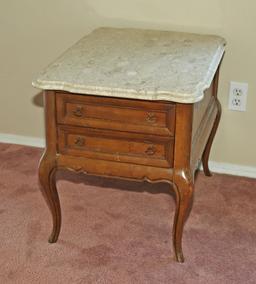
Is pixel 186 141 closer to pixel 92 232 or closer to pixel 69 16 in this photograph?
pixel 92 232

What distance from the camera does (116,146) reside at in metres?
1.77

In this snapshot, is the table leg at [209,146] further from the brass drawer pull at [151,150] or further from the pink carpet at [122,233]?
the brass drawer pull at [151,150]

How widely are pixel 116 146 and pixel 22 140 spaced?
102 centimetres

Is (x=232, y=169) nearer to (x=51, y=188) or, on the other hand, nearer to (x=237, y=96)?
(x=237, y=96)

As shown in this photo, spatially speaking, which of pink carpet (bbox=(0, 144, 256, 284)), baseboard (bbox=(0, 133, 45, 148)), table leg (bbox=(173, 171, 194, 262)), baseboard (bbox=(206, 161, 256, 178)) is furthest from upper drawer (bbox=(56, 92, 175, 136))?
baseboard (bbox=(0, 133, 45, 148))

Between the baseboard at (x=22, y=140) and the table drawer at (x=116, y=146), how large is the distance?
2.82 feet

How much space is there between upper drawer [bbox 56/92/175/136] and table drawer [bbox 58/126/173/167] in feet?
0.08

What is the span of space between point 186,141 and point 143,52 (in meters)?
0.43

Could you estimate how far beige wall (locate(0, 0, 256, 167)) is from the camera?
86.4 inches

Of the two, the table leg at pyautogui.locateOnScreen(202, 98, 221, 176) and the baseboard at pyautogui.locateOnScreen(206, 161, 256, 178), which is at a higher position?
the table leg at pyautogui.locateOnScreen(202, 98, 221, 176)

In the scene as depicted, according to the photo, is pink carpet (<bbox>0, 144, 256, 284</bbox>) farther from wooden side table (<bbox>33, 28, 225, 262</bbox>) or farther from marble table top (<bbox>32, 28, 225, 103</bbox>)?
marble table top (<bbox>32, 28, 225, 103</bbox>)

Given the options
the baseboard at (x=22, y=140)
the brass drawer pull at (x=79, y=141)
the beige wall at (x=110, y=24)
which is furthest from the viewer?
the baseboard at (x=22, y=140)

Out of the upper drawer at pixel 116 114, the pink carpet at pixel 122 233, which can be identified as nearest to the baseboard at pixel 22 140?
the pink carpet at pixel 122 233

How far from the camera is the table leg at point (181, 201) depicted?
1.73m
